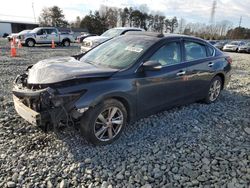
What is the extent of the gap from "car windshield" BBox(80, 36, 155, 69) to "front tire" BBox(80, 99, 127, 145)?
690 millimetres

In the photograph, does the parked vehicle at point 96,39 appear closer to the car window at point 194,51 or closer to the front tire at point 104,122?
the car window at point 194,51

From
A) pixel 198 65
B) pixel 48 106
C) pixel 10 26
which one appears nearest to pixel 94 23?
pixel 10 26

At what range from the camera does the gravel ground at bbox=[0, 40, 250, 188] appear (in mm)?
2916

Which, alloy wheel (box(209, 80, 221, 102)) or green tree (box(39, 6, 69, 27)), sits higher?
green tree (box(39, 6, 69, 27))

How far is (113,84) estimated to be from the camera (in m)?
3.44

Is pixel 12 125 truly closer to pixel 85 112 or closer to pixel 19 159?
pixel 19 159

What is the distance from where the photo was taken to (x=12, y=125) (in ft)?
13.5

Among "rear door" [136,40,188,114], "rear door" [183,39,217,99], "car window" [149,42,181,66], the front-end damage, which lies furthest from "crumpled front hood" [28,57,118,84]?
"rear door" [183,39,217,99]

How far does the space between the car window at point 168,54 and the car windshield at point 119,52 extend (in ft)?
0.68

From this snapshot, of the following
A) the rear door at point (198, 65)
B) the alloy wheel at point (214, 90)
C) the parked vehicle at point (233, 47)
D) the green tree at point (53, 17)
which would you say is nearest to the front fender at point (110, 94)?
the rear door at point (198, 65)

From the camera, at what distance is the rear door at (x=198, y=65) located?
4.69 metres

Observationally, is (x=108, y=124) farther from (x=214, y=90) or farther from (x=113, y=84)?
(x=214, y=90)

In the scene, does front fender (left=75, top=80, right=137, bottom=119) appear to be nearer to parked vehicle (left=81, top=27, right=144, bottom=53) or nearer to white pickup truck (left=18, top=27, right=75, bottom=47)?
parked vehicle (left=81, top=27, right=144, bottom=53)

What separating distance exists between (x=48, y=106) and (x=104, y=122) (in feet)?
2.84
